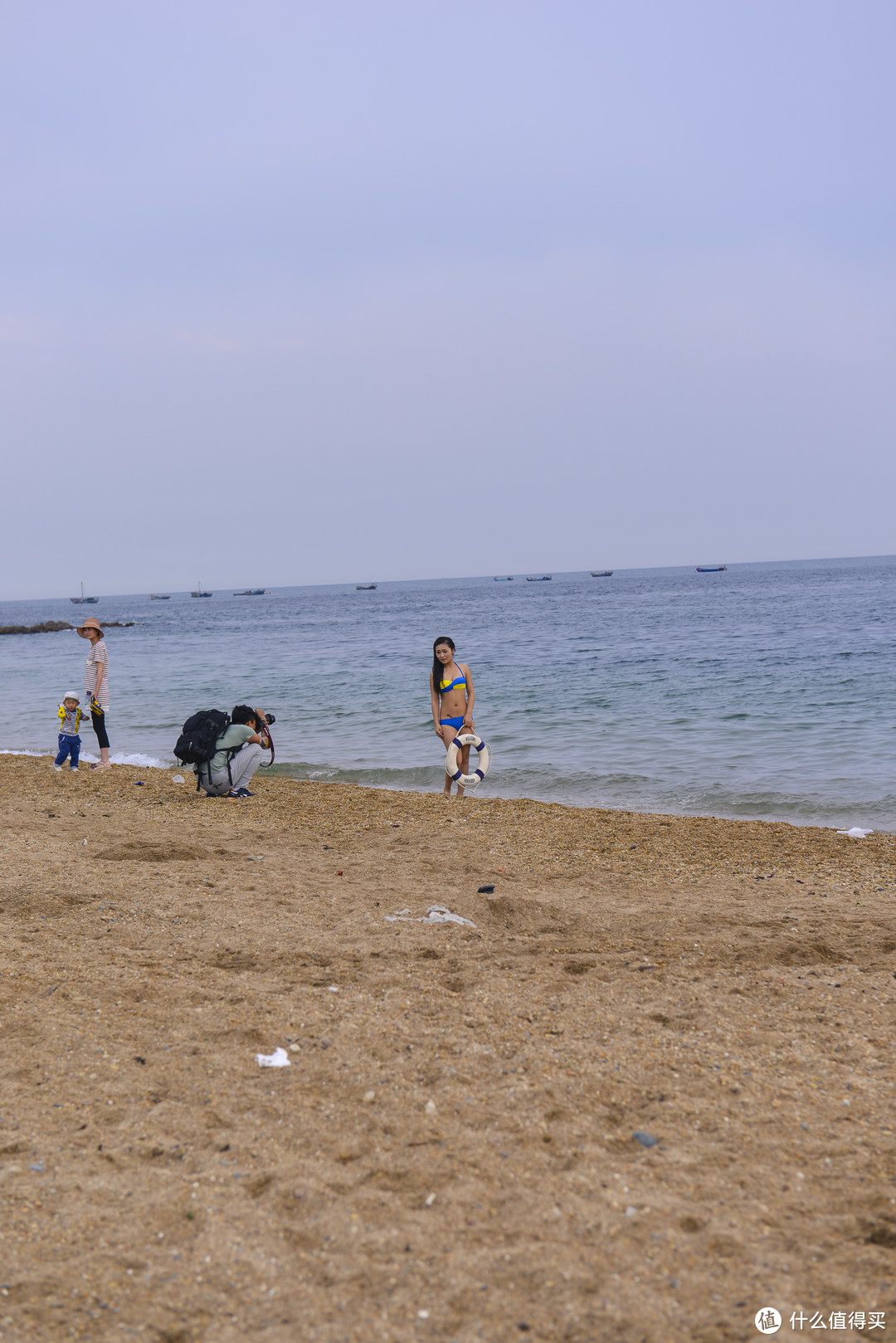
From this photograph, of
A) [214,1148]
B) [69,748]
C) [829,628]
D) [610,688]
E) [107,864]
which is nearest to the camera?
[214,1148]

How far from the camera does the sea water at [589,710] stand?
11.3 meters

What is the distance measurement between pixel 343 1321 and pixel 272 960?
8.57 feet

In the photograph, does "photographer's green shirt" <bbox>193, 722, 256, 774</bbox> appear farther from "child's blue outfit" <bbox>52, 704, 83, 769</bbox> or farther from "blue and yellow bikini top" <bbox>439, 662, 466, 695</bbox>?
"child's blue outfit" <bbox>52, 704, 83, 769</bbox>

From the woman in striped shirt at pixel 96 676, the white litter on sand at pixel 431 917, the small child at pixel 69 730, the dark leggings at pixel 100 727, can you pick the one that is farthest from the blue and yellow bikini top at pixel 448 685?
the small child at pixel 69 730

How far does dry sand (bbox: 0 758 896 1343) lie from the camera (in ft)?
7.58

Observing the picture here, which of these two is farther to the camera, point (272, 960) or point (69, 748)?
point (69, 748)

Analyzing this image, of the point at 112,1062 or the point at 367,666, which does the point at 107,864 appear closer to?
the point at 112,1062

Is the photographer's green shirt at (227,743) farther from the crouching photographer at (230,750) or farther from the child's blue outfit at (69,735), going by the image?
the child's blue outfit at (69,735)

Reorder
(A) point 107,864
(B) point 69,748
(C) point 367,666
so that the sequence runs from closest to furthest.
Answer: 1. (A) point 107,864
2. (B) point 69,748
3. (C) point 367,666

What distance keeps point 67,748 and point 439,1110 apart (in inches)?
428

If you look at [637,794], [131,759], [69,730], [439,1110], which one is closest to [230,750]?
[69,730]

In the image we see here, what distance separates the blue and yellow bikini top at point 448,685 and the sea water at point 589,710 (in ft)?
6.98

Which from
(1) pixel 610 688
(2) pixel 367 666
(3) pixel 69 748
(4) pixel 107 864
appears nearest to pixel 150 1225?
(4) pixel 107 864

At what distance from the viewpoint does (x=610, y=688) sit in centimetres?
2047
